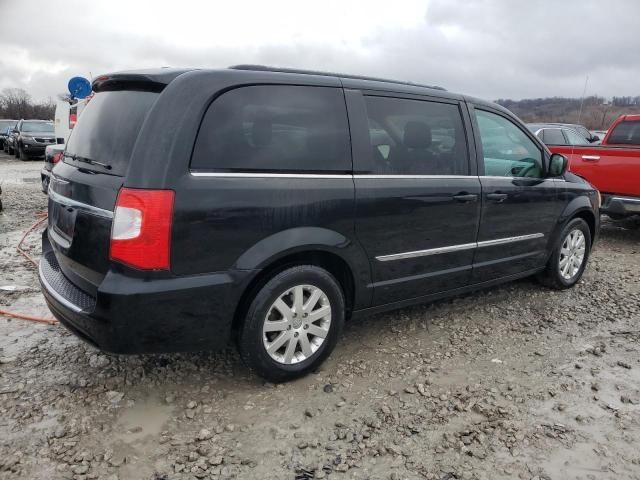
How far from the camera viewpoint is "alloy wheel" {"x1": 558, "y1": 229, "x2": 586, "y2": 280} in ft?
16.5

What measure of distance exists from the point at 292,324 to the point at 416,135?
1.56 meters

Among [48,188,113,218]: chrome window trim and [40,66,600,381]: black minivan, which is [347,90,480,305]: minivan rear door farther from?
[48,188,113,218]: chrome window trim

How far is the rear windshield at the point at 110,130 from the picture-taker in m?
2.73

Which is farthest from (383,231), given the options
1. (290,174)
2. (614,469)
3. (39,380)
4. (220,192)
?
(39,380)

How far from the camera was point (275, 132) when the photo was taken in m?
2.92

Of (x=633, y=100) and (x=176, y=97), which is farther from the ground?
(x=633, y=100)

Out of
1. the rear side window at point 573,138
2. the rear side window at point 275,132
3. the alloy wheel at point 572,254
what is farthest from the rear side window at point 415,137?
the rear side window at point 573,138

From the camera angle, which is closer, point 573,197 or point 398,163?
point 398,163

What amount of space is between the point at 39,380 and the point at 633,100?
24.3 meters

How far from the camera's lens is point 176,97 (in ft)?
8.70

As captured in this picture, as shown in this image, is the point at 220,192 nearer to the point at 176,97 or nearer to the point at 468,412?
the point at 176,97

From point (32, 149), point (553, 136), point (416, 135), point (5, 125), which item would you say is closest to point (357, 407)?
point (416, 135)

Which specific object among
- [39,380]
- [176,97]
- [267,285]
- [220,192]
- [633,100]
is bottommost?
[39,380]

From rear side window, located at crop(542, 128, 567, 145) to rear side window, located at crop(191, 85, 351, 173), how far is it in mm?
10431
